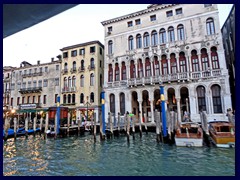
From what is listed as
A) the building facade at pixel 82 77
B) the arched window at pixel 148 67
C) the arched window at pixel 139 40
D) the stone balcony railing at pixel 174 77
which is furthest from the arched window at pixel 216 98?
the building facade at pixel 82 77

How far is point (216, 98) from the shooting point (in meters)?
14.0

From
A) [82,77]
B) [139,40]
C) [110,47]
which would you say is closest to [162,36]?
[139,40]

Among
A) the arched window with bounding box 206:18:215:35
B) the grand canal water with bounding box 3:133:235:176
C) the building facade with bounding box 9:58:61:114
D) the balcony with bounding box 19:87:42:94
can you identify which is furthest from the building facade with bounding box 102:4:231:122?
the balcony with bounding box 19:87:42:94

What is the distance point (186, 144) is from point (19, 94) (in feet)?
72.9

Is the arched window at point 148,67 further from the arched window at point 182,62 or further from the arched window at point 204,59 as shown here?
the arched window at point 204,59

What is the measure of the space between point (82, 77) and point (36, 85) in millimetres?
6468

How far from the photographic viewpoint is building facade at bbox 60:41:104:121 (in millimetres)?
19773

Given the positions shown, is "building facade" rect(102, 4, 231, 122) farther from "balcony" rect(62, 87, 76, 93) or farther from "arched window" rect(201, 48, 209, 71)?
"balcony" rect(62, 87, 76, 93)

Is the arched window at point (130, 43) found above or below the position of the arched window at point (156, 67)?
above

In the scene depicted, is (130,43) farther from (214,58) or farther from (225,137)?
(225,137)

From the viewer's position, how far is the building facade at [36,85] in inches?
854

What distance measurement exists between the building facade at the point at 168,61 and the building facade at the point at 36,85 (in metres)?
7.57

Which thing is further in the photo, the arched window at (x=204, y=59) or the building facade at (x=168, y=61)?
the arched window at (x=204, y=59)

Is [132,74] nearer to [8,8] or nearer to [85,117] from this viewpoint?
[85,117]
